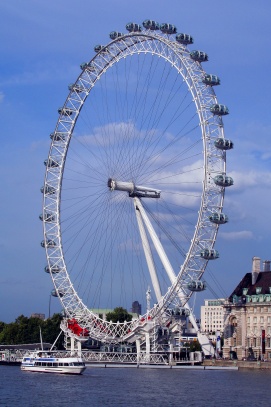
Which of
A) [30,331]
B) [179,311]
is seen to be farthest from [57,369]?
[30,331]

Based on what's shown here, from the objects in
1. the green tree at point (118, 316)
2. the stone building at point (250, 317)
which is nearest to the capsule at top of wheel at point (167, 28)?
the stone building at point (250, 317)

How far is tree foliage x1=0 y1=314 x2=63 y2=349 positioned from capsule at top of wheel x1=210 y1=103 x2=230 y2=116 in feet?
189

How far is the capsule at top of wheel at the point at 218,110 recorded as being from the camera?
80.9m

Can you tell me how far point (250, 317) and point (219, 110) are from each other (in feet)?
114

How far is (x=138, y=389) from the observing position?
2477 inches

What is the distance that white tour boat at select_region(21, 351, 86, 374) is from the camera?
80.2 meters

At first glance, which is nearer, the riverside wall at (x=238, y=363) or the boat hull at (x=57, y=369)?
the boat hull at (x=57, y=369)

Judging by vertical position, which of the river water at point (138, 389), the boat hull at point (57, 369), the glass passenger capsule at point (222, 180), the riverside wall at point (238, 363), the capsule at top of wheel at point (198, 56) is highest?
the capsule at top of wheel at point (198, 56)

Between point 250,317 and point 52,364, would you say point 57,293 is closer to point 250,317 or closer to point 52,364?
point 52,364

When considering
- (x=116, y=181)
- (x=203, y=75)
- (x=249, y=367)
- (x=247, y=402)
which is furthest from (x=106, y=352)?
(x=247, y=402)

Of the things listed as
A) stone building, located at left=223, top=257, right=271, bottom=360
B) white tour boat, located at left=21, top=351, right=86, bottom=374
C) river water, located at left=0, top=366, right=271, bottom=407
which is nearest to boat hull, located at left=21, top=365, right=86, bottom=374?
white tour boat, located at left=21, top=351, right=86, bottom=374

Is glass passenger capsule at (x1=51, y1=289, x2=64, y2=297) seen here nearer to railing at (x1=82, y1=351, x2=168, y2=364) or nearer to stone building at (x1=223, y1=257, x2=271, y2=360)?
railing at (x1=82, y1=351, x2=168, y2=364)

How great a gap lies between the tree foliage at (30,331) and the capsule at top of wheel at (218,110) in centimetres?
5773

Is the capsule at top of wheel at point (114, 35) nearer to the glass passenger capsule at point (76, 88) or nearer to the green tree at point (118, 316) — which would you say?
the glass passenger capsule at point (76, 88)
